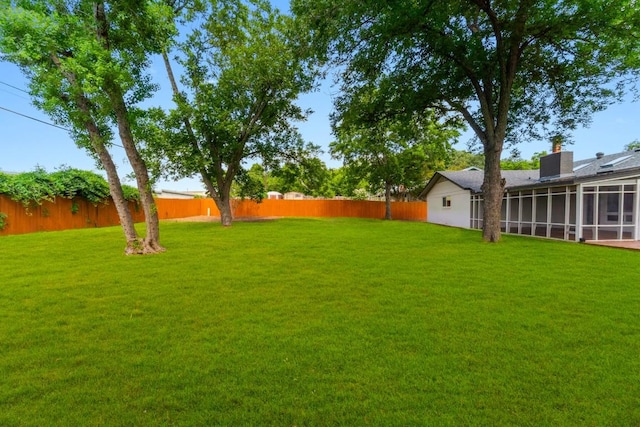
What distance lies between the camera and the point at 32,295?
4.93 metres

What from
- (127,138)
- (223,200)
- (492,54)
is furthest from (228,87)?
(492,54)

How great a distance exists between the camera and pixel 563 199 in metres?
15.2

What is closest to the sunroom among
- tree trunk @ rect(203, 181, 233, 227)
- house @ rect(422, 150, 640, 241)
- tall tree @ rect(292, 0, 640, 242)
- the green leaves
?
house @ rect(422, 150, 640, 241)

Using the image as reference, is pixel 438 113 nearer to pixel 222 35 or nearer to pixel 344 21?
pixel 344 21

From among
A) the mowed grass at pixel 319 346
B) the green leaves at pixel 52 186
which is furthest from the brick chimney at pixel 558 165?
the green leaves at pixel 52 186

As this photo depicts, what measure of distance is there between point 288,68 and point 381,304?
13762 millimetres

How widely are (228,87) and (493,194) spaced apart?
12.6 metres

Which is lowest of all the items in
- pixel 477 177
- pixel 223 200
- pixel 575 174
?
pixel 223 200

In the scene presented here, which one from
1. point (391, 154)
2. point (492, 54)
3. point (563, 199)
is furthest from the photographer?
point (391, 154)

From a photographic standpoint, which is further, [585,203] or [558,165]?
[558,165]

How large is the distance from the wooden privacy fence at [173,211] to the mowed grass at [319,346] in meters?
8.96

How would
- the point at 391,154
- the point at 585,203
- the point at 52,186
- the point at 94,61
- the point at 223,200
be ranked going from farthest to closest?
the point at 391,154 → the point at 223,200 → the point at 52,186 → the point at 585,203 → the point at 94,61

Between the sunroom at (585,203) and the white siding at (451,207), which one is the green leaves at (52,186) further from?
the sunroom at (585,203)

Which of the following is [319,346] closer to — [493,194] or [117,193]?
[117,193]
